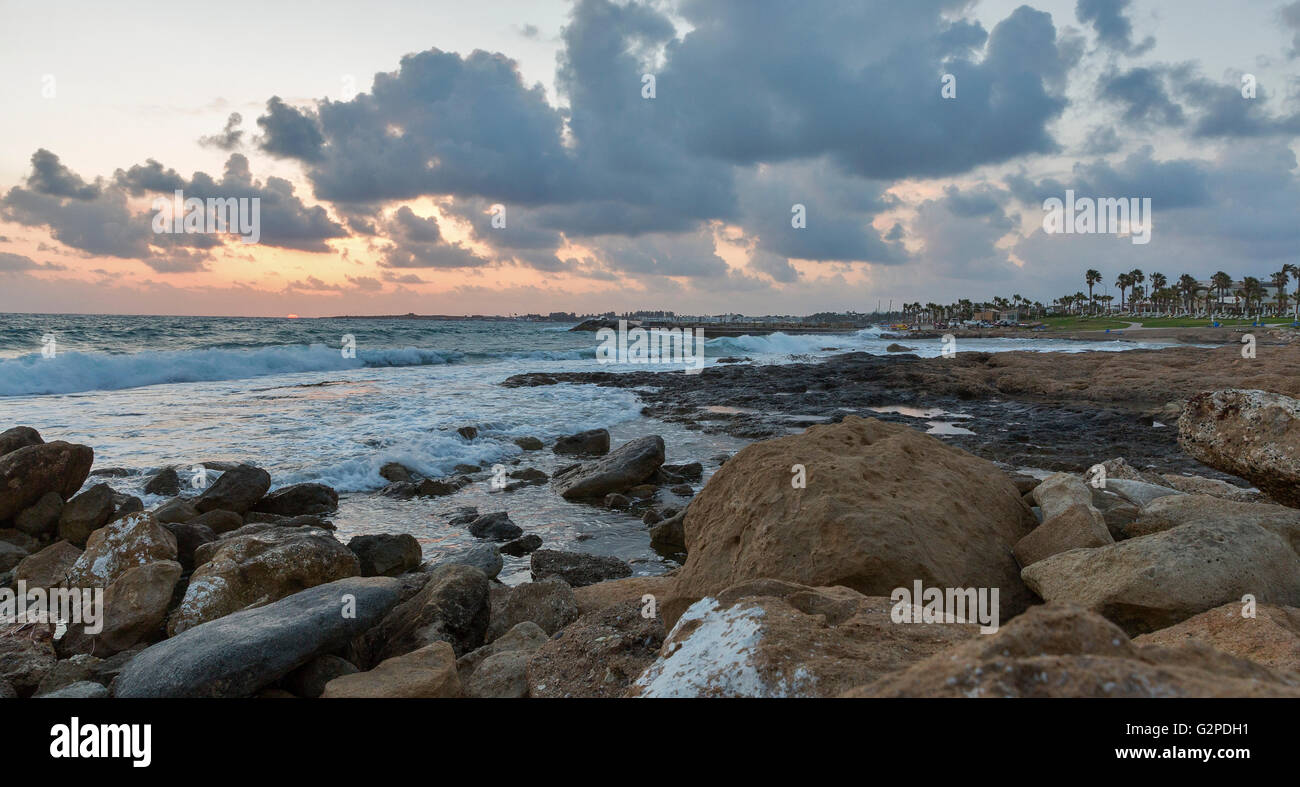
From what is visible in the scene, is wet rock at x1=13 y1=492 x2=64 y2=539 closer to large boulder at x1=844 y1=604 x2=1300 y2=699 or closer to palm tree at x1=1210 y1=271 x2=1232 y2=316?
large boulder at x1=844 y1=604 x2=1300 y2=699

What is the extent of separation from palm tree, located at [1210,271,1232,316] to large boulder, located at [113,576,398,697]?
5464 inches

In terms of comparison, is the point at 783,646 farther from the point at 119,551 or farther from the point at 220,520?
the point at 220,520

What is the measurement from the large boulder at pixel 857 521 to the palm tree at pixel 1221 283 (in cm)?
13430

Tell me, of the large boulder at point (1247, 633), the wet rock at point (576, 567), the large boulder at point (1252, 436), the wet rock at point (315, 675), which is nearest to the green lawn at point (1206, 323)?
the large boulder at point (1252, 436)

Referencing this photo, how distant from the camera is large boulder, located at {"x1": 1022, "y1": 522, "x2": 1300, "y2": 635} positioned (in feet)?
12.1

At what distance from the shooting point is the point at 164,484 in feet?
37.6

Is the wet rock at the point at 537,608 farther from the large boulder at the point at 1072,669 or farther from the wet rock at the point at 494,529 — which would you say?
the large boulder at the point at 1072,669

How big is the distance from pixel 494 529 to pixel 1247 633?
8.27 metres

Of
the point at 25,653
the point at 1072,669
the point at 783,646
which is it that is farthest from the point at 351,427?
the point at 1072,669

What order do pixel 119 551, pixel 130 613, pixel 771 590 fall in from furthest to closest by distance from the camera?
pixel 119 551
pixel 130 613
pixel 771 590

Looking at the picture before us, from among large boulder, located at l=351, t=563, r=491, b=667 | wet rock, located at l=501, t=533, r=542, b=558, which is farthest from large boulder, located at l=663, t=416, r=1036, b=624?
wet rock, located at l=501, t=533, r=542, b=558

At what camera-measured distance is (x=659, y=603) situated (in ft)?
15.9

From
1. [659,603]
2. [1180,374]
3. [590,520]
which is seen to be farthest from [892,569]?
[1180,374]

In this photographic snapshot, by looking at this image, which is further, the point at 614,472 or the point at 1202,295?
the point at 1202,295
